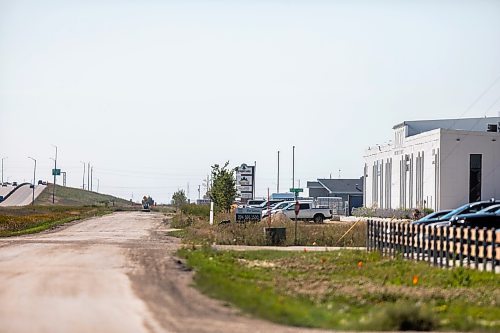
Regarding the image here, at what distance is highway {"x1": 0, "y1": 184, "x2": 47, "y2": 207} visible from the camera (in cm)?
13588

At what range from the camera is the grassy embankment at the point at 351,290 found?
13.1 metres

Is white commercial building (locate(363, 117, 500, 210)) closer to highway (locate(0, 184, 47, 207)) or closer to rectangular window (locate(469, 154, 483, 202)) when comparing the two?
rectangular window (locate(469, 154, 483, 202))

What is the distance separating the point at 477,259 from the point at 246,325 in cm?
1052

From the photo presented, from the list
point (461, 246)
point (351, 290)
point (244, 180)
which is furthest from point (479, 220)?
point (244, 180)

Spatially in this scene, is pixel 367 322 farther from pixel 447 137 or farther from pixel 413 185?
pixel 413 185

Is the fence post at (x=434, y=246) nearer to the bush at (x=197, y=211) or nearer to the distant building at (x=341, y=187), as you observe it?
the bush at (x=197, y=211)

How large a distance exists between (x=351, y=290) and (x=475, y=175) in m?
50.0

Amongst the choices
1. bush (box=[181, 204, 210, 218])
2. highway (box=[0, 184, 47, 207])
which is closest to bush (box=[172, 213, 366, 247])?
bush (box=[181, 204, 210, 218])

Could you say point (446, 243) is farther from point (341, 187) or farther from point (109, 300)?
point (341, 187)

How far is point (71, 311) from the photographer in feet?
43.4

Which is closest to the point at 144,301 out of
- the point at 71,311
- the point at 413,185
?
the point at 71,311

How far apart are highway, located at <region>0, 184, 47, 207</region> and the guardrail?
111764 mm

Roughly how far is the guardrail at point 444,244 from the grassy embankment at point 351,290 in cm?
58

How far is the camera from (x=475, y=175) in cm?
6519
